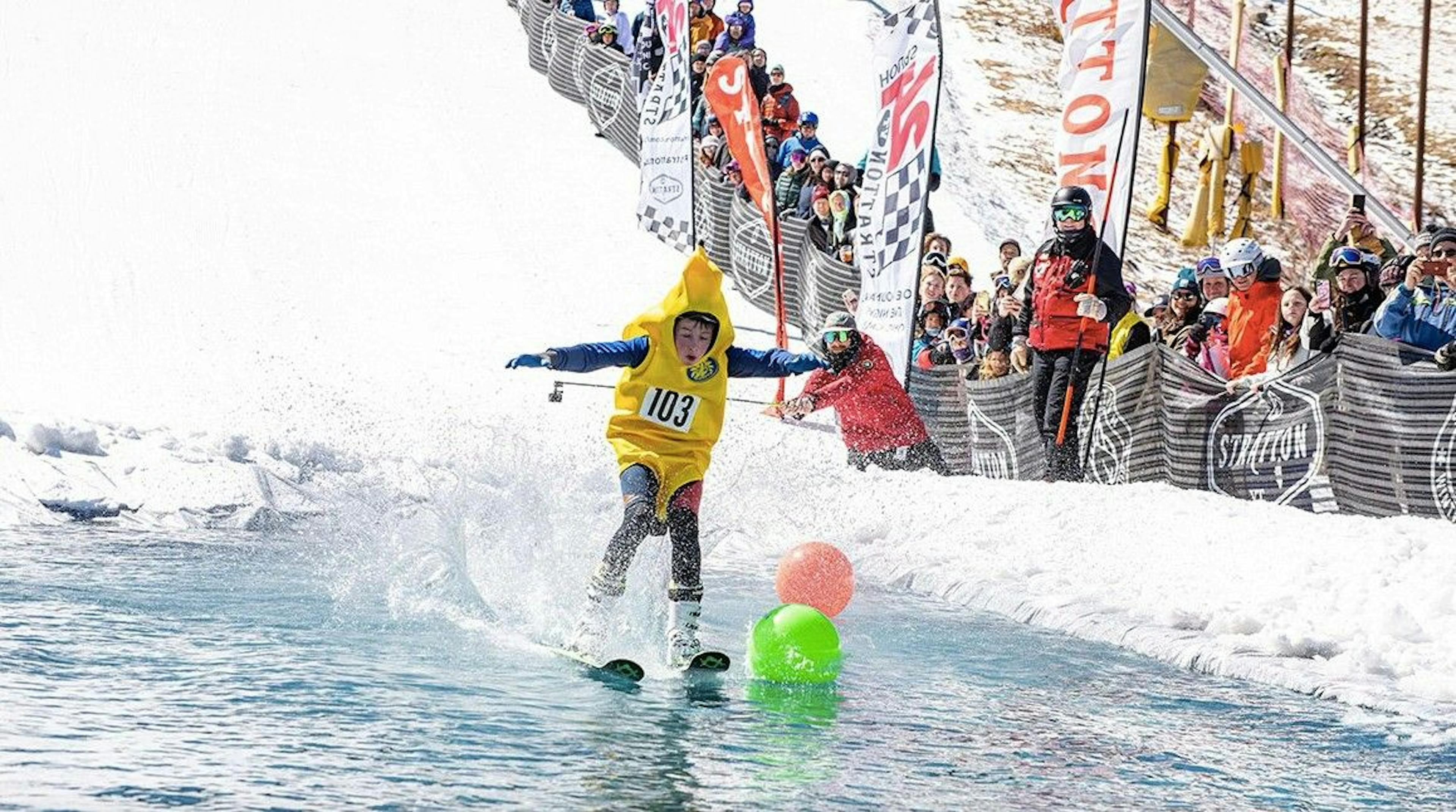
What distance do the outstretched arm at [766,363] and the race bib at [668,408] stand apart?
42 centimetres

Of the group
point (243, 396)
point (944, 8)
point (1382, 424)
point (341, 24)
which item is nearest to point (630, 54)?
point (341, 24)

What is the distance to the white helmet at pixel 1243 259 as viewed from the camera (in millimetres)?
11625

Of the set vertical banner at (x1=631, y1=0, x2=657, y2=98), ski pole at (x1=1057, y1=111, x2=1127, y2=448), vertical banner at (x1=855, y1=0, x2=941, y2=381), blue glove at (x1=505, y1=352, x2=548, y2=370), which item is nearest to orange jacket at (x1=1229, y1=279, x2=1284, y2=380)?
ski pole at (x1=1057, y1=111, x2=1127, y2=448)

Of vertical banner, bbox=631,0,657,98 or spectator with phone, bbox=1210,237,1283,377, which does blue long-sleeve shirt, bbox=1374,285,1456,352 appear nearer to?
spectator with phone, bbox=1210,237,1283,377

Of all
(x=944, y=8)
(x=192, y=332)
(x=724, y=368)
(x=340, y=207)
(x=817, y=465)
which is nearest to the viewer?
(x=724, y=368)

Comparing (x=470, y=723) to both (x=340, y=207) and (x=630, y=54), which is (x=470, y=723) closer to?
(x=340, y=207)

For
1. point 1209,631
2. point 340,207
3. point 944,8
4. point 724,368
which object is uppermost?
point 944,8

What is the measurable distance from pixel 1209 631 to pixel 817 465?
6253 mm

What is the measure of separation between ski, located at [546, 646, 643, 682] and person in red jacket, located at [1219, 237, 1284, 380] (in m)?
5.44

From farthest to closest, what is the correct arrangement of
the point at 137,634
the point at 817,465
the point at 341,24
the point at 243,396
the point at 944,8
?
the point at 944,8 < the point at 341,24 < the point at 243,396 < the point at 817,465 < the point at 137,634

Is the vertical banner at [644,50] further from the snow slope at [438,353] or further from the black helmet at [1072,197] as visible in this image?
the black helmet at [1072,197]

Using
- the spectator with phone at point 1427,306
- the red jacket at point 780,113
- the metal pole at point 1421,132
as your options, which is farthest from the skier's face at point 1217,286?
the red jacket at point 780,113

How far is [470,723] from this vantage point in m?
6.13

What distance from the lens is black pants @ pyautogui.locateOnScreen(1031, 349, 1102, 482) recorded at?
40.3ft
